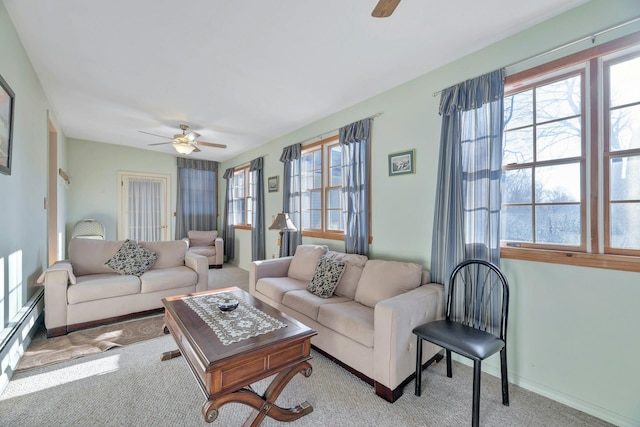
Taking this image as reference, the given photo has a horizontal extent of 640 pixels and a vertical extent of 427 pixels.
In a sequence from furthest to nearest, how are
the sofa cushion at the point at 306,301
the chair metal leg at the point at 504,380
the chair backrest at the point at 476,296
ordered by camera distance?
the sofa cushion at the point at 306,301 < the chair backrest at the point at 476,296 < the chair metal leg at the point at 504,380

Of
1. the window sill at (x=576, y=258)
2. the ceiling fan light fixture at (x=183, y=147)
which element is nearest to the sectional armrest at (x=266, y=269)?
the ceiling fan light fixture at (x=183, y=147)

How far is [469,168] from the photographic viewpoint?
2.29 meters

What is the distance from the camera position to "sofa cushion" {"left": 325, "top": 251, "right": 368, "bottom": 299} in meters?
2.78

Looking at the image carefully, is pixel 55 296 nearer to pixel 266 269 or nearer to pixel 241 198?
pixel 266 269

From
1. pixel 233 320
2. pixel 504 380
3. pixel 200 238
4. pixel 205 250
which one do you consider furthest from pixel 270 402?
pixel 200 238

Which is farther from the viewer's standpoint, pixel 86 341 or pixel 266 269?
pixel 266 269

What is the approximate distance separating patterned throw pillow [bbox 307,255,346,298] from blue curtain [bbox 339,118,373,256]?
469 millimetres

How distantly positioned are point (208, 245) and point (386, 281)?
5.01m

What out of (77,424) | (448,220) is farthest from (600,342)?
(77,424)

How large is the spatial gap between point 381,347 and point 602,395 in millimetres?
1405

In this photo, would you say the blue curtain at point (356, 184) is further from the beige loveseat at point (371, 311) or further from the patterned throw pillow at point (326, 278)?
the patterned throw pillow at point (326, 278)

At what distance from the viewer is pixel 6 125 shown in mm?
1989

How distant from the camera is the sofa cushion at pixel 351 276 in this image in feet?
9.13

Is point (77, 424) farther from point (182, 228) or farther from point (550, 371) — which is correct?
point (182, 228)
